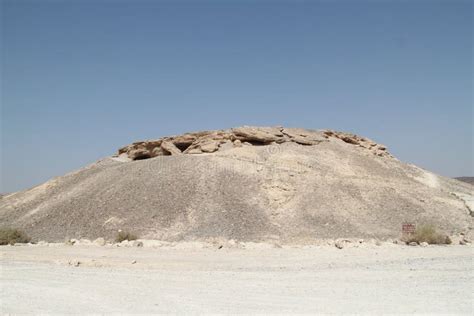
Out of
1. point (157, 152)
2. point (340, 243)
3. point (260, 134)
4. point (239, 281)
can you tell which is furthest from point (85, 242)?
point (260, 134)

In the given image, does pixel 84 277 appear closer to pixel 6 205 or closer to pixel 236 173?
pixel 236 173

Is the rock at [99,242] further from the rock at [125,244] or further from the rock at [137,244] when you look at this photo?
the rock at [137,244]

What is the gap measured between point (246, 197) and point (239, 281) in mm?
11392

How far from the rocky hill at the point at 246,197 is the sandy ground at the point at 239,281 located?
335 cm

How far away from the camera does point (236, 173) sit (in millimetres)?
23906

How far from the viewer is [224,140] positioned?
29.2 metres

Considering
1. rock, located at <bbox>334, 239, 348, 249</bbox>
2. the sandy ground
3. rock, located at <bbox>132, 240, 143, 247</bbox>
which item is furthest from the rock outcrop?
the sandy ground

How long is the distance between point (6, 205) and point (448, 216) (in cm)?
2349

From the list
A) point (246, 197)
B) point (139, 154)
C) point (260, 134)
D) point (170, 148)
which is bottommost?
point (246, 197)

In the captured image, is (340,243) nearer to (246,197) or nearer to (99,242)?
(246,197)

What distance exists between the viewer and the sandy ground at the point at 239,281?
26.0ft

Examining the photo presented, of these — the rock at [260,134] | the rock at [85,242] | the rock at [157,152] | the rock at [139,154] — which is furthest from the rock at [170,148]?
the rock at [85,242]

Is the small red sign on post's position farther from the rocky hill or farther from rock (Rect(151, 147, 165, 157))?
rock (Rect(151, 147, 165, 157))

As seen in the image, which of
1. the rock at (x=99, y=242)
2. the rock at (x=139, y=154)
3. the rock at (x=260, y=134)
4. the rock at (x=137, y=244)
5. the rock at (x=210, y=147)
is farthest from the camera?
the rock at (x=139, y=154)
